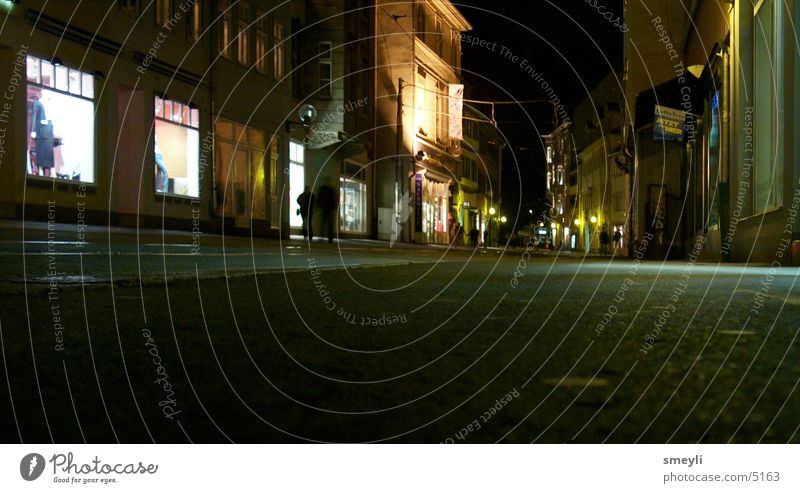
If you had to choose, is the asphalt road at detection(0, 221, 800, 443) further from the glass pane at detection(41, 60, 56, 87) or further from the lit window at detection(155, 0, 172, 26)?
the lit window at detection(155, 0, 172, 26)

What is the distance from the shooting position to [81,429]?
1.70m

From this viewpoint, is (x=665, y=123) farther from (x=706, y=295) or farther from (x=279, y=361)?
(x=279, y=361)

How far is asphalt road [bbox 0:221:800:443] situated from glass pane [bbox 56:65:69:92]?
10.4 m

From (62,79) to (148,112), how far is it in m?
3.17

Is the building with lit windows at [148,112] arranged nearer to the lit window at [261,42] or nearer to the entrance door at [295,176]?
the lit window at [261,42]

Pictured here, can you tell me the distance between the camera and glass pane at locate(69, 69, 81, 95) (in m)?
15.3

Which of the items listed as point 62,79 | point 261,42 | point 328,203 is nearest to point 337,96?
point 261,42

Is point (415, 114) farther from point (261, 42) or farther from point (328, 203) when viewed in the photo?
point (328, 203)

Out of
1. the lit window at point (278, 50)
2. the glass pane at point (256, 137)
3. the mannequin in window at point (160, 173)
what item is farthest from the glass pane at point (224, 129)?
the lit window at point (278, 50)

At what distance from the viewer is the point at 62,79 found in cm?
1495
